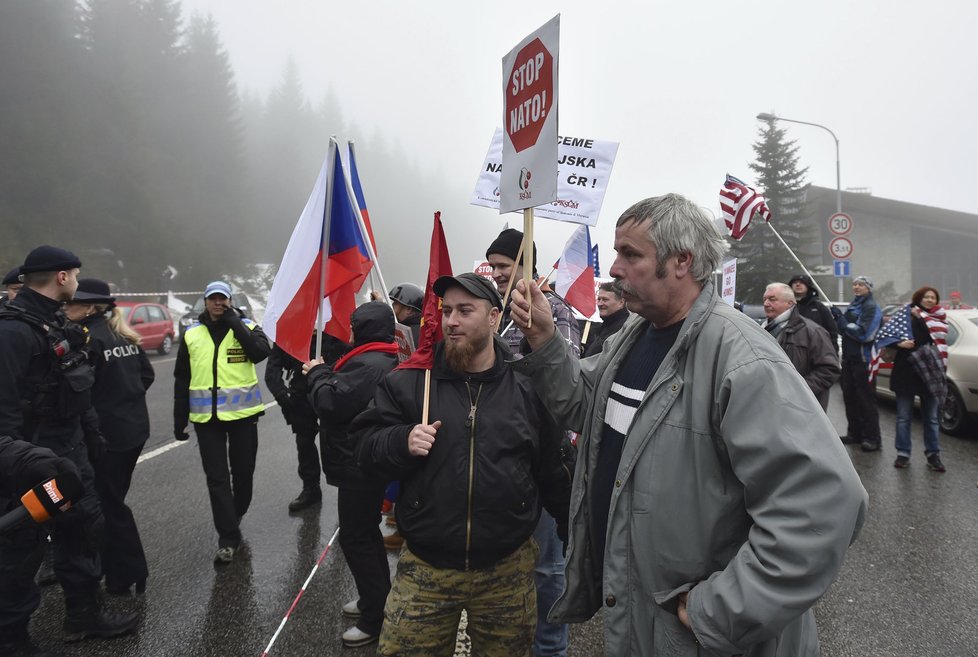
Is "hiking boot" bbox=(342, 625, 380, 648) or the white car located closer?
"hiking boot" bbox=(342, 625, 380, 648)

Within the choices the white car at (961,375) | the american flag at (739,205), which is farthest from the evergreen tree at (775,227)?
the american flag at (739,205)

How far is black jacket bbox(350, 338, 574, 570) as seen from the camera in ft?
7.52

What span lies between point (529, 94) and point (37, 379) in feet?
9.62

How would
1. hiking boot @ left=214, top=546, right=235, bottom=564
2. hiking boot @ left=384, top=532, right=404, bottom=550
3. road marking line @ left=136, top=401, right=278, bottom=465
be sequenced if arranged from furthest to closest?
road marking line @ left=136, top=401, right=278, bottom=465 → hiking boot @ left=384, top=532, right=404, bottom=550 → hiking boot @ left=214, top=546, right=235, bottom=564

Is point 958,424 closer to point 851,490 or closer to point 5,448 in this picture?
point 851,490

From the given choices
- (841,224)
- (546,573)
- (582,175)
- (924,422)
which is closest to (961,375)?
(924,422)

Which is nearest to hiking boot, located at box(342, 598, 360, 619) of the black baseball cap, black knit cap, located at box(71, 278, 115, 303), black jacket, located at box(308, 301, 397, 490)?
black jacket, located at box(308, 301, 397, 490)

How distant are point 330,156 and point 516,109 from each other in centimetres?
167

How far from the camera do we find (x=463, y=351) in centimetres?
238

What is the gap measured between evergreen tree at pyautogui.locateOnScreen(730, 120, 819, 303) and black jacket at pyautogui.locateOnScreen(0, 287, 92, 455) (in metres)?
35.9

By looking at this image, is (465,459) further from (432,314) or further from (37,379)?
(37,379)

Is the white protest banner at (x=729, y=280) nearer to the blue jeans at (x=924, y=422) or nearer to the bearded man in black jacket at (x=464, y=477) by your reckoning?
the blue jeans at (x=924, y=422)

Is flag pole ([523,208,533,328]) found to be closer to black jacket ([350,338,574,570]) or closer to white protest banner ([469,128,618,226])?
black jacket ([350,338,574,570])

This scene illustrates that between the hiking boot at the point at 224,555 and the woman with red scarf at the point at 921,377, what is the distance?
6.92 meters
